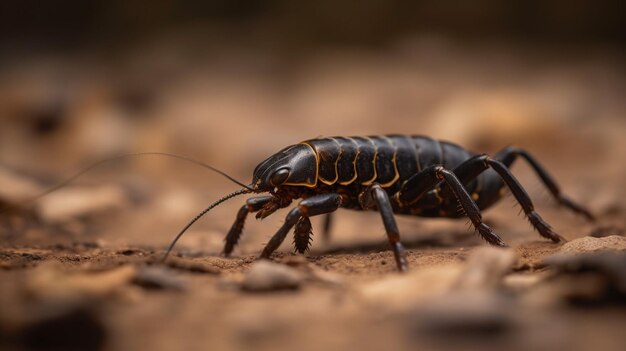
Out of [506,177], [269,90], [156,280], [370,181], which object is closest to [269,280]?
[156,280]

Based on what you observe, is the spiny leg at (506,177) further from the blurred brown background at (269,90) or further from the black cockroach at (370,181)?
the blurred brown background at (269,90)

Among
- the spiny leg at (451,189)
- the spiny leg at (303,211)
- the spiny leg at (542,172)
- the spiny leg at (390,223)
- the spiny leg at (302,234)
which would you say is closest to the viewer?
the spiny leg at (390,223)

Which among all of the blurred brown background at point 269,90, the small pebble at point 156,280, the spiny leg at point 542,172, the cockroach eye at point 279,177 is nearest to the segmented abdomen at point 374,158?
the cockroach eye at point 279,177

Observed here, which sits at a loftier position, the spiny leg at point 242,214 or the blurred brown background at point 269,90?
the blurred brown background at point 269,90

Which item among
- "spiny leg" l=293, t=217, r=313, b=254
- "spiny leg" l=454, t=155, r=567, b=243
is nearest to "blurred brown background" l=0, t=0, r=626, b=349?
"spiny leg" l=454, t=155, r=567, b=243

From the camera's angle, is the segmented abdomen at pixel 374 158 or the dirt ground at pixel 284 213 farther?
the segmented abdomen at pixel 374 158

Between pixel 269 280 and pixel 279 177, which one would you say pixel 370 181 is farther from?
pixel 269 280

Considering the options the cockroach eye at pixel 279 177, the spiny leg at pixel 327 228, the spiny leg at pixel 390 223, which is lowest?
the spiny leg at pixel 327 228
